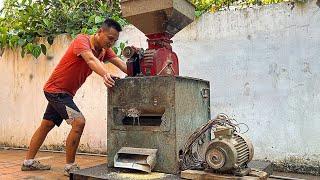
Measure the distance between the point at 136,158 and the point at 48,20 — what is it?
341cm

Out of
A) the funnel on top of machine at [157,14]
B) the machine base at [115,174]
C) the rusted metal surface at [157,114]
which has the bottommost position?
the machine base at [115,174]

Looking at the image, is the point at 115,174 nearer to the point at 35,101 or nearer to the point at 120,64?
the point at 120,64

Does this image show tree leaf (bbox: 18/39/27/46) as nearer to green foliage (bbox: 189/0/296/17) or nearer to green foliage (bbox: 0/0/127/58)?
green foliage (bbox: 0/0/127/58)

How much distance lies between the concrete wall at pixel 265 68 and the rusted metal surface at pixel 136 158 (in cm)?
166

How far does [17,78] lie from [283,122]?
4.13 metres

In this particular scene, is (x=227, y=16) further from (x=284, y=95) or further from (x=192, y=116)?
(x=192, y=116)

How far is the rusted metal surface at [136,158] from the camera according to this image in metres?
2.73

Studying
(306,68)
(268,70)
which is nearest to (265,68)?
(268,70)

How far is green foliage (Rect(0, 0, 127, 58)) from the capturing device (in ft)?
17.5

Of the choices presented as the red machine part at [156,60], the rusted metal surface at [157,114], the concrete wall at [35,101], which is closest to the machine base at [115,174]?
the rusted metal surface at [157,114]

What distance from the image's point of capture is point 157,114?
2.86 m

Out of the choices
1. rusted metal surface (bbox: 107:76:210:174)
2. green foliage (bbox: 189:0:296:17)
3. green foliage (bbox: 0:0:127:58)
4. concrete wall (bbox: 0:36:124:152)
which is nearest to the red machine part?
rusted metal surface (bbox: 107:76:210:174)

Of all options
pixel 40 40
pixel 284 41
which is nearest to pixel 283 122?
pixel 284 41

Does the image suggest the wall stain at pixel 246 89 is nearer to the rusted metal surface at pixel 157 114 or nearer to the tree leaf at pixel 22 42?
the rusted metal surface at pixel 157 114
